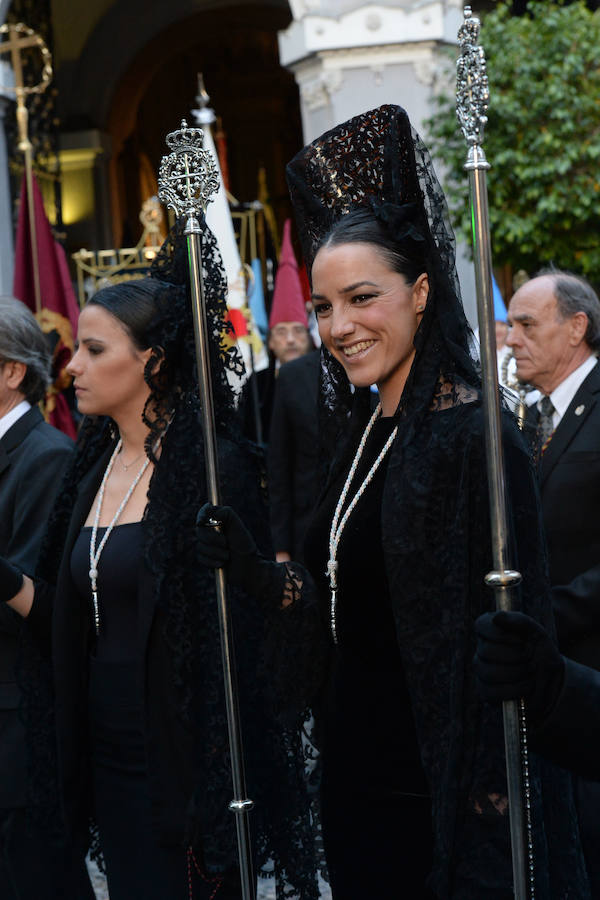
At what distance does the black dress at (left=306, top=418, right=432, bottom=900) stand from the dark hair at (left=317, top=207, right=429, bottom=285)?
0.32 metres

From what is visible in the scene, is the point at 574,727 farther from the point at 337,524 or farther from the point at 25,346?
the point at 25,346

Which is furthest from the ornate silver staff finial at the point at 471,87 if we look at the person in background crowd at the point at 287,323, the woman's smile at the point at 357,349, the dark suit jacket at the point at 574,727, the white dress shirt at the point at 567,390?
the person in background crowd at the point at 287,323

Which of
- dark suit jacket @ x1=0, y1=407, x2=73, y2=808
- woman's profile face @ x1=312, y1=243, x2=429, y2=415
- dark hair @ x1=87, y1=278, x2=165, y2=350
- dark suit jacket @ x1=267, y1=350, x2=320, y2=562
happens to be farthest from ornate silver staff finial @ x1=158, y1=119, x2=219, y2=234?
dark suit jacket @ x1=267, y1=350, x2=320, y2=562

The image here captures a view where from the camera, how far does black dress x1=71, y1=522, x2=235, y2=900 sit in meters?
2.88

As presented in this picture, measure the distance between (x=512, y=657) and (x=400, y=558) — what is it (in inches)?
14.0

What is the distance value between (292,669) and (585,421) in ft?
5.12

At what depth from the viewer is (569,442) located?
3.73m

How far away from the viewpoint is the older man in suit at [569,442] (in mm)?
3424

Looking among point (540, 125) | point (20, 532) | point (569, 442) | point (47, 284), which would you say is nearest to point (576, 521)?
point (569, 442)

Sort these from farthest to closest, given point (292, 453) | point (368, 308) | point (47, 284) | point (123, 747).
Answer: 1. point (47, 284)
2. point (292, 453)
3. point (123, 747)
4. point (368, 308)

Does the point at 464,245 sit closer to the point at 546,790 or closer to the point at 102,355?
the point at 102,355

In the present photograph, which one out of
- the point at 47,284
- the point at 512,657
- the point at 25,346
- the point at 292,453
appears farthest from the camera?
the point at 47,284

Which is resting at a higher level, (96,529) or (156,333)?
(156,333)

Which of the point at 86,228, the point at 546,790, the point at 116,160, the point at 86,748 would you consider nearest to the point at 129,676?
the point at 86,748
